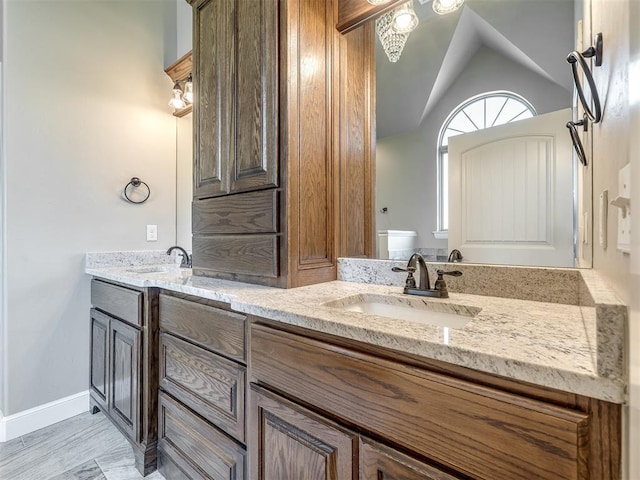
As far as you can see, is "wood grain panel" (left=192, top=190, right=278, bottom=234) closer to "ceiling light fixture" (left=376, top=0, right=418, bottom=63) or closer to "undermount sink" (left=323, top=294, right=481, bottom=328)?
"undermount sink" (left=323, top=294, right=481, bottom=328)

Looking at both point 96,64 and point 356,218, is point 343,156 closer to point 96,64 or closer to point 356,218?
point 356,218

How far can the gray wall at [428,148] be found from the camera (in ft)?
3.65

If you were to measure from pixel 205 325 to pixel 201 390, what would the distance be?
0.26m

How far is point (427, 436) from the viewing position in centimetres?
61

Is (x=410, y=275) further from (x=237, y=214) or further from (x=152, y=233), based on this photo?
(x=152, y=233)

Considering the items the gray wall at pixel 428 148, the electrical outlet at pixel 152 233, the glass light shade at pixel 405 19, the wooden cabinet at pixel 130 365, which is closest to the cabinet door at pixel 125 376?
the wooden cabinet at pixel 130 365

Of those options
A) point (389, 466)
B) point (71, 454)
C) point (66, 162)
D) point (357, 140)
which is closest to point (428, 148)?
point (357, 140)

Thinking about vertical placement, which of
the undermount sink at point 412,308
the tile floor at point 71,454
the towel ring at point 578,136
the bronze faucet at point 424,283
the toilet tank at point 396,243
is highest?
the towel ring at point 578,136

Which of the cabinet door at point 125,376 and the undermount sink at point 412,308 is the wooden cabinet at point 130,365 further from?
the undermount sink at point 412,308

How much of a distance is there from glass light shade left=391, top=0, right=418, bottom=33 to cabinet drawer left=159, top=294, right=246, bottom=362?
1.43 meters

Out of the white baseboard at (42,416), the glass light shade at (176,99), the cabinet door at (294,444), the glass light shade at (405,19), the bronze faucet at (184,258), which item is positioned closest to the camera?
the cabinet door at (294,444)

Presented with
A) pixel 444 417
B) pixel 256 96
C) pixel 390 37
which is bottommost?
pixel 444 417

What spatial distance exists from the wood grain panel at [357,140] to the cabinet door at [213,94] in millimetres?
535

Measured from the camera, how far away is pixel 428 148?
1.34m
